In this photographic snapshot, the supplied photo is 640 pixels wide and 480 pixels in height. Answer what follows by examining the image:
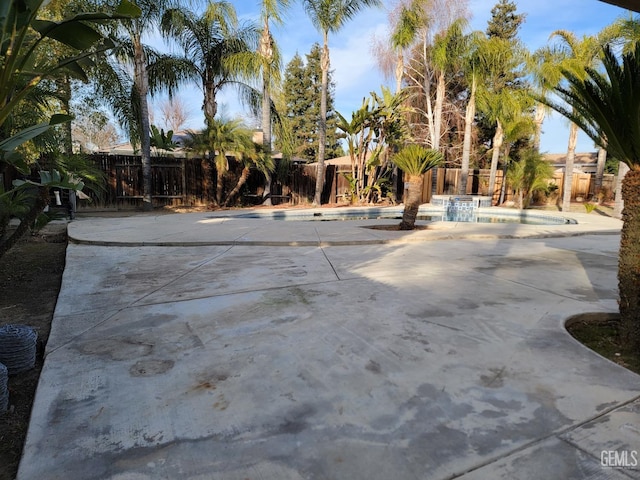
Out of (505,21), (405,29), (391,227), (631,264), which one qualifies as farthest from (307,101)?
(631,264)

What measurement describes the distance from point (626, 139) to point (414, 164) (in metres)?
6.10

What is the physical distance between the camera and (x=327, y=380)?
97.0 inches

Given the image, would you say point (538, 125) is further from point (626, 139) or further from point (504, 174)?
point (626, 139)

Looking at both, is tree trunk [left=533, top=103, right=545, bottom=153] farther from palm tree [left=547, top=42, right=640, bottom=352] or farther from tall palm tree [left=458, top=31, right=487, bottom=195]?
palm tree [left=547, top=42, right=640, bottom=352]

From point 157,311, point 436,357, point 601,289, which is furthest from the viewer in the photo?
point 601,289

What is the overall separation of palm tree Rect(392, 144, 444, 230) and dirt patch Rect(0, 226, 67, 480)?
6823 millimetres

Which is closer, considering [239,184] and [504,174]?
[239,184]

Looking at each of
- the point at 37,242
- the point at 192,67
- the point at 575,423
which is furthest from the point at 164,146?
the point at 575,423

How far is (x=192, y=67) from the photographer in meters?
15.5

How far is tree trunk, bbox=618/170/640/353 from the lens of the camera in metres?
2.91

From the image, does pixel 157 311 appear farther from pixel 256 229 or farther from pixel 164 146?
pixel 164 146

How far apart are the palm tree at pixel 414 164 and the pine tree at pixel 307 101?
32.7 meters

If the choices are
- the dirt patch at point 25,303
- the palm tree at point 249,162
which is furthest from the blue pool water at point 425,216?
the dirt patch at point 25,303

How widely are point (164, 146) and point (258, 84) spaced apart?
552 cm
